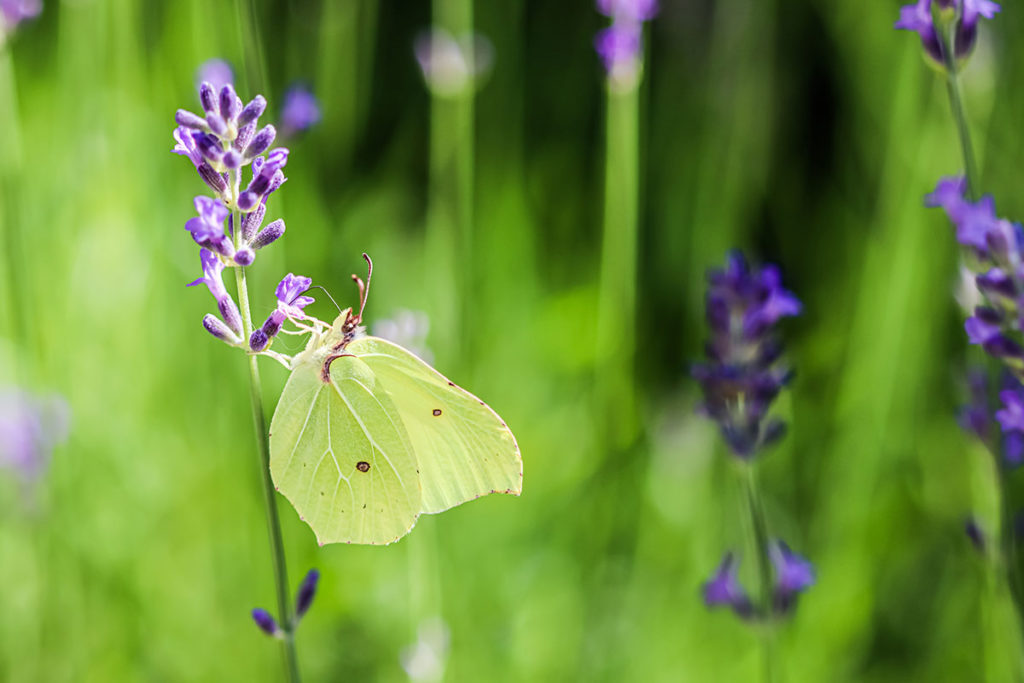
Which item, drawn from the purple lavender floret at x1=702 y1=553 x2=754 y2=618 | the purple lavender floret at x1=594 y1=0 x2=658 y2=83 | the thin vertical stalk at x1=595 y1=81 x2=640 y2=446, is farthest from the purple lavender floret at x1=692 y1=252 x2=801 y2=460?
the purple lavender floret at x1=594 y1=0 x2=658 y2=83

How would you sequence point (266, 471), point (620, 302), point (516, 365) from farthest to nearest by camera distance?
point (516, 365), point (620, 302), point (266, 471)

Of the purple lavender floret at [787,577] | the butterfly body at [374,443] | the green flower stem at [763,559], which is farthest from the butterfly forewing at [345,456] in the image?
the purple lavender floret at [787,577]

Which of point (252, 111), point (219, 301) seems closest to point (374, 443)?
point (219, 301)

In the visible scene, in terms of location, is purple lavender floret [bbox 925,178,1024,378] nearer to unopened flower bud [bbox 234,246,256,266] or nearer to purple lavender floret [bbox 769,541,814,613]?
purple lavender floret [bbox 769,541,814,613]

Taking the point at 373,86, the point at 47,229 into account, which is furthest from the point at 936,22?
the point at 373,86

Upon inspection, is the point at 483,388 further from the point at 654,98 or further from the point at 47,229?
the point at 654,98

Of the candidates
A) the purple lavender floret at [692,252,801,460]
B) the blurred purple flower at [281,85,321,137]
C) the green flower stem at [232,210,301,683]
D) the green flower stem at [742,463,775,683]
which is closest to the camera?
the green flower stem at [232,210,301,683]

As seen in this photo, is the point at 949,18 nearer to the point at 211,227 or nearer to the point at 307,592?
the point at 211,227
